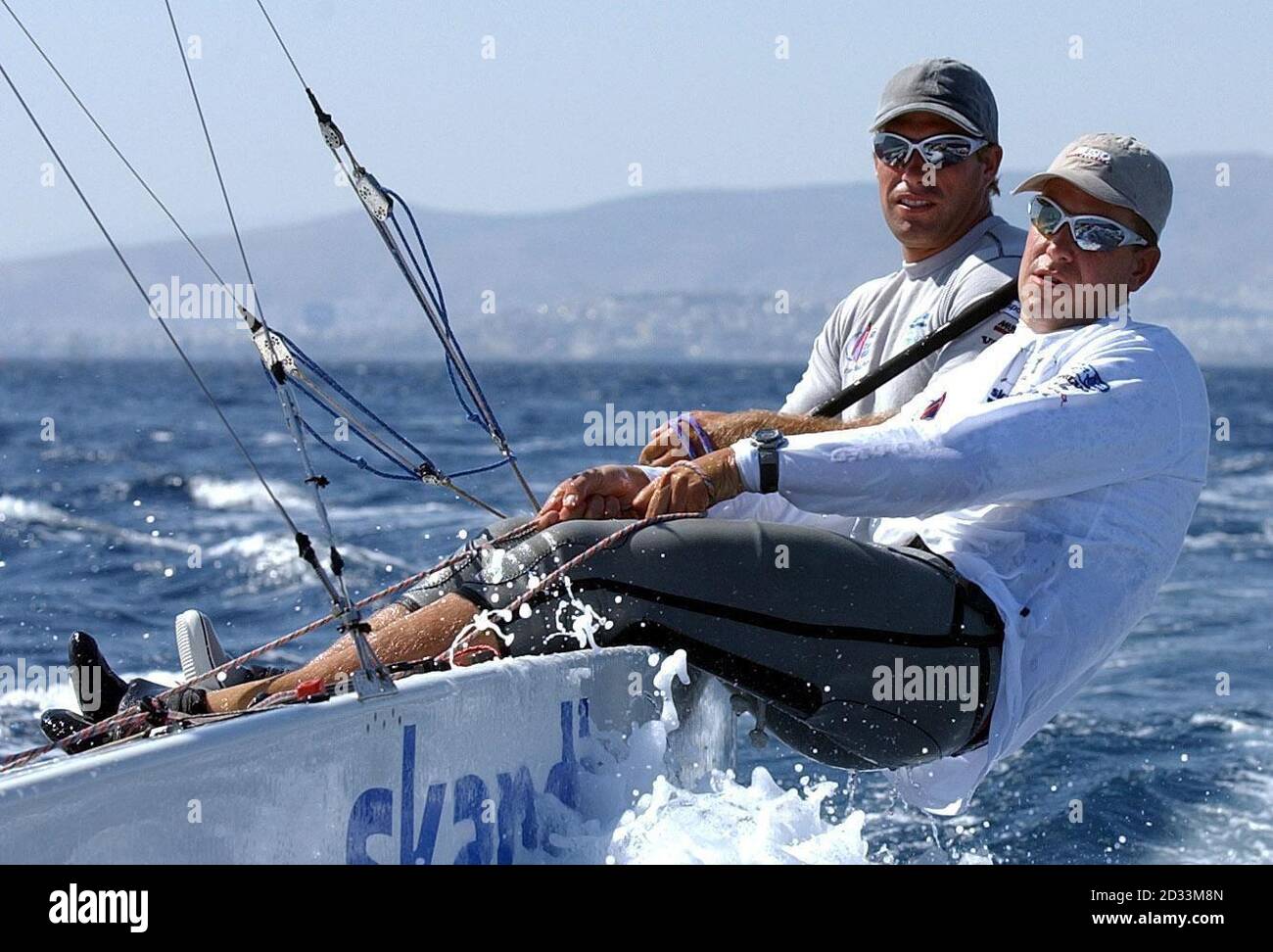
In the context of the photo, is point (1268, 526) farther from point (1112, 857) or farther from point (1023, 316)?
point (1023, 316)

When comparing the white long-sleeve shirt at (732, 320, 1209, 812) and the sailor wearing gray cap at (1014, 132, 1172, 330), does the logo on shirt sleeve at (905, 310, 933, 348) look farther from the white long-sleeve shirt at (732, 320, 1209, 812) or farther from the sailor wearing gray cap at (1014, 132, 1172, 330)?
the sailor wearing gray cap at (1014, 132, 1172, 330)

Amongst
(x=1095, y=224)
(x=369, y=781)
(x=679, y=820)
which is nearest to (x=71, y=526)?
(x=679, y=820)

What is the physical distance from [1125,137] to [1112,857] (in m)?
2.30

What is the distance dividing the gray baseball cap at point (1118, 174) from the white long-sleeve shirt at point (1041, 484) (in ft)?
0.66

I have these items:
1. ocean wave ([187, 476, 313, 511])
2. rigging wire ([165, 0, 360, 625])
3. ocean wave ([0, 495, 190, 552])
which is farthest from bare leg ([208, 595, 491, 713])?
ocean wave ([187, 476, 313, 511])

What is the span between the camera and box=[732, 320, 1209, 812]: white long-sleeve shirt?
2.82m

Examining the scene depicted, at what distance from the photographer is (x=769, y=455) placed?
2.81 m

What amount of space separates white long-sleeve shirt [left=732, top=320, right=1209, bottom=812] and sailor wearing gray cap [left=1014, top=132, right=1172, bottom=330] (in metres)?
0.07

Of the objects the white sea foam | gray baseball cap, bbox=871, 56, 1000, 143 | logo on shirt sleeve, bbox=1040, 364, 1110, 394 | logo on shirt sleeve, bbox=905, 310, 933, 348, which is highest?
gray baseball cap, bbox=871, 56, 1000, 143

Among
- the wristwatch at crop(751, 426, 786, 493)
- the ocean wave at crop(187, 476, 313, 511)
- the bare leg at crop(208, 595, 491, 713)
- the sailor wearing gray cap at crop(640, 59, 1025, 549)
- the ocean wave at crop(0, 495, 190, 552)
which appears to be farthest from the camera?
the ocean wave at crop(187, 476, 313, 511)

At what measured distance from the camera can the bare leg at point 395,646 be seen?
2.91 metres

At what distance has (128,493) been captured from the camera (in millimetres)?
12234

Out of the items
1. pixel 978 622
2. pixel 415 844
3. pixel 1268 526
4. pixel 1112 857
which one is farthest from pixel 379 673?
pixel 1268 526

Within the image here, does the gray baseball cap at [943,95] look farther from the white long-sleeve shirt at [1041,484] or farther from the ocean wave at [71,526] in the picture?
the ocean wave at [71,526]
